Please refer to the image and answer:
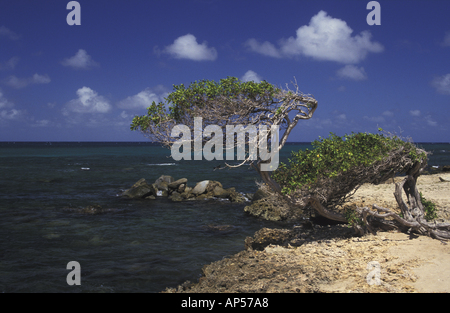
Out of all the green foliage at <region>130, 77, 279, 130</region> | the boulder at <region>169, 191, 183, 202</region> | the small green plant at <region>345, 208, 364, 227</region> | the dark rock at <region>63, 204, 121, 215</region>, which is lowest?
the dark rock at <region>63, 204, 121, 215</region>

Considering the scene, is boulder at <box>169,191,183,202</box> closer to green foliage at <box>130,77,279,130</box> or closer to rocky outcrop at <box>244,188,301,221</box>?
rocky outcrop at <box>244,188,301,221</box>

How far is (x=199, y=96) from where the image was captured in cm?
1131

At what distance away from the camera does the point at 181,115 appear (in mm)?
11766

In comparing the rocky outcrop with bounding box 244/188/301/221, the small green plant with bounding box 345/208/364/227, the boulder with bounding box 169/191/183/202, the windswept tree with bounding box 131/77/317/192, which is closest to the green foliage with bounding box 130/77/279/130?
the windswept tree with bounding box 131/77/317/192

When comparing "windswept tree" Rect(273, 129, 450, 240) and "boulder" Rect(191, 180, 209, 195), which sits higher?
"windswept tree" Rect(273, 129, 450, 240)

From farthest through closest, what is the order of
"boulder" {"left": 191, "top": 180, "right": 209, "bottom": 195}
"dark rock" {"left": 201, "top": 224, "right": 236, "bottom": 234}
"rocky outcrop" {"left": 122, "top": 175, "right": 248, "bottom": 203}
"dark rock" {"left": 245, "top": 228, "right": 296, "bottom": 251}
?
"boulder" {"left": 191, "top": 180, "right": 209, "bottom": 195}
"rocky outcrop" {"left": 122, "top": 175, "right": 248, "bottom": 203}
"dark rock" {"left": 201, "top": 224, "right": 236, "bottom": 234}
"dark rock" {"left": 245, "top": 228, "right": 296, "bottom": 251}

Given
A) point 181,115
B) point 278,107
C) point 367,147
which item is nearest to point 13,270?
point 181,115

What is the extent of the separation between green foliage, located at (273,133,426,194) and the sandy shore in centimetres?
219

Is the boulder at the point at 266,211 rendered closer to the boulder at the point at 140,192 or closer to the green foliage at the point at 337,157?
the green foliage at the point at 337,157

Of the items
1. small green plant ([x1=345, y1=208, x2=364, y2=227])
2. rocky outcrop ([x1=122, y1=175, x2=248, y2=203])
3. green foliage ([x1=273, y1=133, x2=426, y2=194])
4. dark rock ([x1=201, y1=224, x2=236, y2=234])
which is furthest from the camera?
rocky outcrop ([x1=122, y1=175, x2=248, y2=203])

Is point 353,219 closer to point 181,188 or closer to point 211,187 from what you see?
point 211,187

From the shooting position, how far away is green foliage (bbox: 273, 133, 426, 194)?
10.4m
